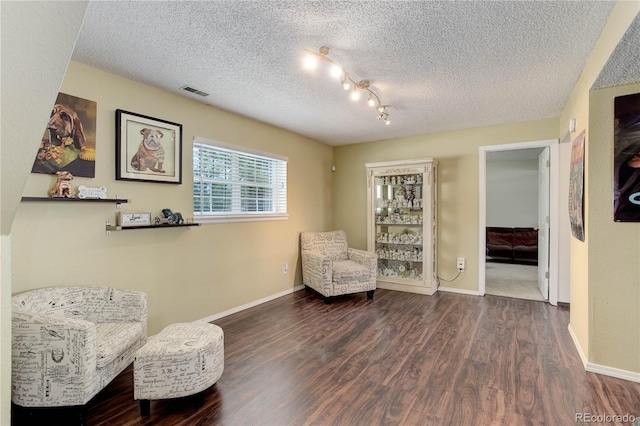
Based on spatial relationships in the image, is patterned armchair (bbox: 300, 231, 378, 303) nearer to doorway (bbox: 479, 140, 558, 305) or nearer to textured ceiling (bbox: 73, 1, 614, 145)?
doorway (bbox: 479, 140, 558, 305)

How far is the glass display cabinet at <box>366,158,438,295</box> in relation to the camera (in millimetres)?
4469

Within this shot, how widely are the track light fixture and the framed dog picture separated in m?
1.57

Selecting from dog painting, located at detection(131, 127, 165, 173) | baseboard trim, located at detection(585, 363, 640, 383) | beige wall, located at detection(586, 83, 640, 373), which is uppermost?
dog painting, located at detection(131, 127, 165, 173)

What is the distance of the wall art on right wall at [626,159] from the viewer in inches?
84.8

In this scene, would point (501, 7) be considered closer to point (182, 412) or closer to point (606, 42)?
point (606, 42)

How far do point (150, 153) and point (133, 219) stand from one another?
640 mm

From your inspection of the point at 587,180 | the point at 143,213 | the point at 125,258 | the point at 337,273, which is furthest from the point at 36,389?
the point at 587,180

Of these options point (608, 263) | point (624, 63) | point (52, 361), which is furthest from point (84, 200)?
point (608, 263)

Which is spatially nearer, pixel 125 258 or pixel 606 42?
pixel 606 42

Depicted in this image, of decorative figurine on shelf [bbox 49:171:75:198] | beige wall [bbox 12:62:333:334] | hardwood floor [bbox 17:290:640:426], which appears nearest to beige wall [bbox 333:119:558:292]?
hardwood floor [bbox 17:290:640:426]

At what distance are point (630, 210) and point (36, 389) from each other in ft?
13.0

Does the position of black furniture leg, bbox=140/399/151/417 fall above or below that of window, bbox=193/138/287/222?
below

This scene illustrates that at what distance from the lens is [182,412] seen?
191 centimetres

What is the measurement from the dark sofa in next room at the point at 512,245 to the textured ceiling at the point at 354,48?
394 centimetres
